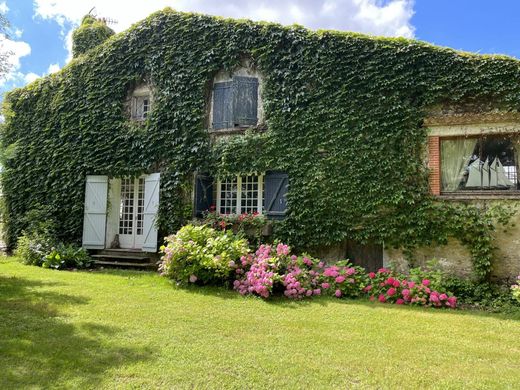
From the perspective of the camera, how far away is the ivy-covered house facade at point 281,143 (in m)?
8.51

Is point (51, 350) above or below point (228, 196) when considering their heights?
below

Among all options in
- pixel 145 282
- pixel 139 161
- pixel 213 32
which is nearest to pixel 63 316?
pixel 145 282

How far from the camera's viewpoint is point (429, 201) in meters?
8.53

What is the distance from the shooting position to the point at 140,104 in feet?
39.6

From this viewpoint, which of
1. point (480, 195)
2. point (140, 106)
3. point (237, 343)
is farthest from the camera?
point (140, 106)

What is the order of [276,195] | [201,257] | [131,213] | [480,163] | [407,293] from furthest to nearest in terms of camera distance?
1. [131,213]
2. [276,195]
3. [480,163]
4. [201,257]
5. [407,293]

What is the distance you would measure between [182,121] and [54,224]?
Result: 4.96 meters

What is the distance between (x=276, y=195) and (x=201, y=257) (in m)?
2.75

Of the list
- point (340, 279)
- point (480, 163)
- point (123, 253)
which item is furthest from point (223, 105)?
point (480, 163)

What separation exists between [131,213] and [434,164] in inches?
326

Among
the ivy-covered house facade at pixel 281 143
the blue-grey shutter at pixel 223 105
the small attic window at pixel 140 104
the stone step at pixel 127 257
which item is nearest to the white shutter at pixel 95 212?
the ivy-covered house facade at pixel 281 143

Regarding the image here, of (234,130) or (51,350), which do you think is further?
(234,130)

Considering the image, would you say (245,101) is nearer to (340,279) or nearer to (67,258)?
(340,279)

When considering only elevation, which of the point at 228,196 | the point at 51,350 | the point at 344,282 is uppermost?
the point at 228,196
